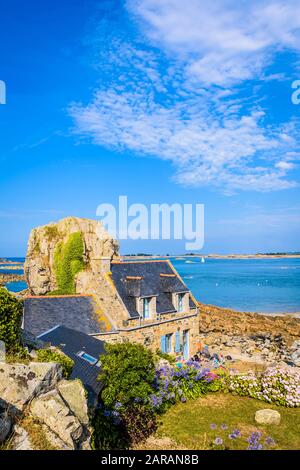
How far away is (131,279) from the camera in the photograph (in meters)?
22.7

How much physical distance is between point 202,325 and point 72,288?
1758cm

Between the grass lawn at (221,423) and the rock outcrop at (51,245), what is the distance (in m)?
25.4

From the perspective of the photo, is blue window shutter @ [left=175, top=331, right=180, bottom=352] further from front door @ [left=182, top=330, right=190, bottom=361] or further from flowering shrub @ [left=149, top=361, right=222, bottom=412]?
flowering shrub @ [left=149, top=361, right=222, bottom=412]

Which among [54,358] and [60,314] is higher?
[54,358]

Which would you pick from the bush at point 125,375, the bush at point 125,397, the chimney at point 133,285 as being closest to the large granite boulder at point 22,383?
the bush at point 125,397

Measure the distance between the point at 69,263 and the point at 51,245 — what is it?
884 centimetres

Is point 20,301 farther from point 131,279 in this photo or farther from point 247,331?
point 247,331

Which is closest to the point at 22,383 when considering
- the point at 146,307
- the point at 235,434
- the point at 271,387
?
the point at 235,434

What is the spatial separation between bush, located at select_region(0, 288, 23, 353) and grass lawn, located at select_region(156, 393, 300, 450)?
231 inches

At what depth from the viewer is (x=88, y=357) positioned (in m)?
14.2

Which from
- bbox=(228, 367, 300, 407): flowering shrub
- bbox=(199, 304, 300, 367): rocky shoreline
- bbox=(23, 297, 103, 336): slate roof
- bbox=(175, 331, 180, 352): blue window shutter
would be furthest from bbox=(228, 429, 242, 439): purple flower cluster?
bbox=(199, 304, 300, 367): rocky shoreline

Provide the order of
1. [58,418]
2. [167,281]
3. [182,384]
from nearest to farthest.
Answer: [58,418] < [182,384] < [167,281]

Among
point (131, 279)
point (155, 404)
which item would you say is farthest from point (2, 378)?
point (131, 279)

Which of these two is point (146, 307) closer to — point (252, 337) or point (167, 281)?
point (167, 281)
